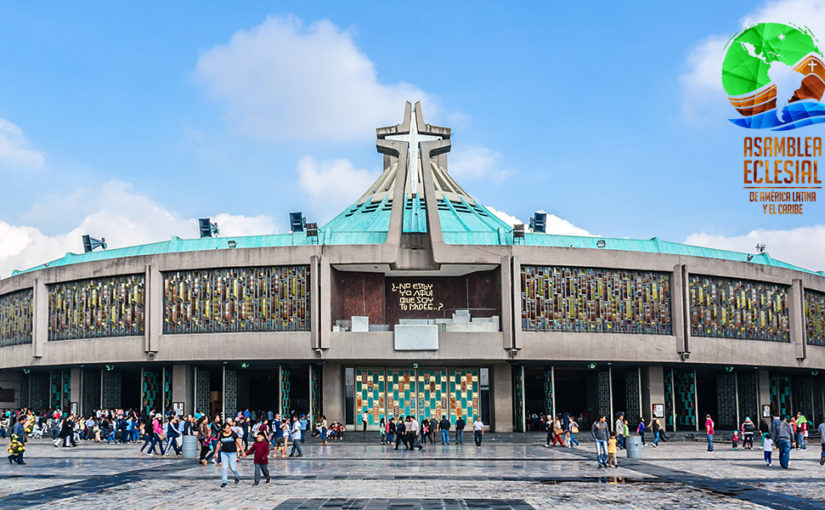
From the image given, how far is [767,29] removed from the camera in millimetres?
31375

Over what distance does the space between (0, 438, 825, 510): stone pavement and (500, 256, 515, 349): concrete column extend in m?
10.8

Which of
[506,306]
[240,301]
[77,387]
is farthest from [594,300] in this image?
[77,387]

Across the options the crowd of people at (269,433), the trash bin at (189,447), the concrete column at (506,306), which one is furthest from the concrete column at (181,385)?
the concrete column at (506,306)

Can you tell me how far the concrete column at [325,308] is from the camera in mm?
43406

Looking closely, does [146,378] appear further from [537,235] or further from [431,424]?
[537,235]

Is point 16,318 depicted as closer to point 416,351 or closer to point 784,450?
point 416,351

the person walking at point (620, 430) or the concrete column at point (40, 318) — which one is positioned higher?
the concrete column at point (40, 318)

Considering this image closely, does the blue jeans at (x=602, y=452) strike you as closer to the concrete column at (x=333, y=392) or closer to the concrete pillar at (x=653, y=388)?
the concrete column at (x=333, y=392)

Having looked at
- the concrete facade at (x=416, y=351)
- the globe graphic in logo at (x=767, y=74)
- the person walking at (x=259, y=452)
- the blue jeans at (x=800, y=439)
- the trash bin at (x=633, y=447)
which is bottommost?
the blue jeans at (x=800, y=439)

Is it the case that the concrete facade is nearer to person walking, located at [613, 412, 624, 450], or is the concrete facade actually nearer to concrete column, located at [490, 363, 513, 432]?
concrete column, located at [490, 363, 513, 432]

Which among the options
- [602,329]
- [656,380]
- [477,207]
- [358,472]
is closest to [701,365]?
[656,380]

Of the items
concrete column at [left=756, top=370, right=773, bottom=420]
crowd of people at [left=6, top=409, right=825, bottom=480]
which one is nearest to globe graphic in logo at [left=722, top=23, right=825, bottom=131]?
crowd of people at [left=6, top=409, right=825, bottom=480]

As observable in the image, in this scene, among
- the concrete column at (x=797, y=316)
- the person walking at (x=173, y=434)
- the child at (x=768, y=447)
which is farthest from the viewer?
the concrete column at (x=797, y=316)

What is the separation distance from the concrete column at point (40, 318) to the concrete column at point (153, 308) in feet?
25.0
